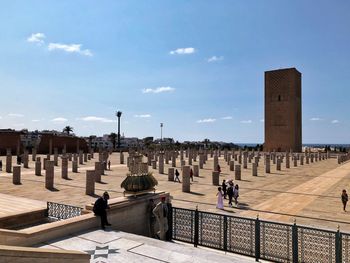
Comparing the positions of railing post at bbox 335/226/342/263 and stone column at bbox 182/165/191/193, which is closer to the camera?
railing post at bbox 335/226/342/263

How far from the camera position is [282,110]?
236 ft

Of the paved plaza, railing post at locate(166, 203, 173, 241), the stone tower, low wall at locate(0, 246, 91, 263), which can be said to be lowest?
the paved plaza

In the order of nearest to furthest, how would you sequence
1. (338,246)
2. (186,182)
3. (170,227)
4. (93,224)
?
(338,246) < (93,224) < (170,227) < (186,182)

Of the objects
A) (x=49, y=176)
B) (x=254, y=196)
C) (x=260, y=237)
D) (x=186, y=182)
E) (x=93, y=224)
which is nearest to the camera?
(x=260, y=237)

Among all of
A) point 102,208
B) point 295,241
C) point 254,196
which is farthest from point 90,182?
point 295,241

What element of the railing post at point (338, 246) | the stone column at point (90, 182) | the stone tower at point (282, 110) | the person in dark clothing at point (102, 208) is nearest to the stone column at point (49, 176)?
the stone column at point (90, 182)

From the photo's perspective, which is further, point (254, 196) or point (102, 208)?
point (254, 196)

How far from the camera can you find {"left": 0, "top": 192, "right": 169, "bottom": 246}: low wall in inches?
274

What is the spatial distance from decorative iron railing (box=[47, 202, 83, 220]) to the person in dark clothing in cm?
180

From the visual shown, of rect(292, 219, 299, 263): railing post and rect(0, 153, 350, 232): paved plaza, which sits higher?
rect(292, 219, 299, 263): railing post

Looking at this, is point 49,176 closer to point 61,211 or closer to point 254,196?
point 61,211

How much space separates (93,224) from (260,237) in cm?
444

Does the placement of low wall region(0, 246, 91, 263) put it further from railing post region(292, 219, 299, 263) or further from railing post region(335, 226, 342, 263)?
railing post region(335, 226, 342, 263)

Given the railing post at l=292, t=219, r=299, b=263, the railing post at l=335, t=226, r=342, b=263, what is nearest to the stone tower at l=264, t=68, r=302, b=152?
the railing post at l=292, t=219, r=299, b=263
